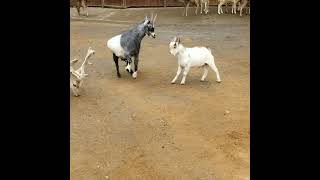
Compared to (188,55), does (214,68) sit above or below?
below

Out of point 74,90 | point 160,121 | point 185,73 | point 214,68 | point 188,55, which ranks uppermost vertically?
point 188,55

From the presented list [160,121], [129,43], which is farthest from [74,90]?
[160,121]

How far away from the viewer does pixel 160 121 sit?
823cm

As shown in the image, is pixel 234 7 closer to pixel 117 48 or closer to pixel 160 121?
pixel 117 48

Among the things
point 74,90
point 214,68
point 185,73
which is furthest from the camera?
point 214,68

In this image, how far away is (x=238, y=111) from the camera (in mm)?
8773

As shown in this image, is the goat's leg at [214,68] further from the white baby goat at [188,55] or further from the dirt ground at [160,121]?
the dirt ground at [160,121]

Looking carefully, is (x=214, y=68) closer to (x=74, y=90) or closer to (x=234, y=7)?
(x=74, y=90)

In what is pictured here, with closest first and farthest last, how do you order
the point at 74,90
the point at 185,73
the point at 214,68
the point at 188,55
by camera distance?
the point at 74,90, the point at 188,55, the point at 185,73, the point at 214,68

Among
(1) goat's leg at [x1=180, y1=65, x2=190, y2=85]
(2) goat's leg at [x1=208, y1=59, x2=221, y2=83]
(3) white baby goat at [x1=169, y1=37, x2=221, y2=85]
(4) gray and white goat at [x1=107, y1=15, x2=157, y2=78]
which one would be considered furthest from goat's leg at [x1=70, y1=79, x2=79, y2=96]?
(2) goat's leg at [x1=208, y1=59, x2=221, y2=83]

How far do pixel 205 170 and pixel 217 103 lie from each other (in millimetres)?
3138

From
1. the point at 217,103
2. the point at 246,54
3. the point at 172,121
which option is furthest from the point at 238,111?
the point at 246,54

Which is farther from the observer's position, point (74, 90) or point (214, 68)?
point (214, 68)
